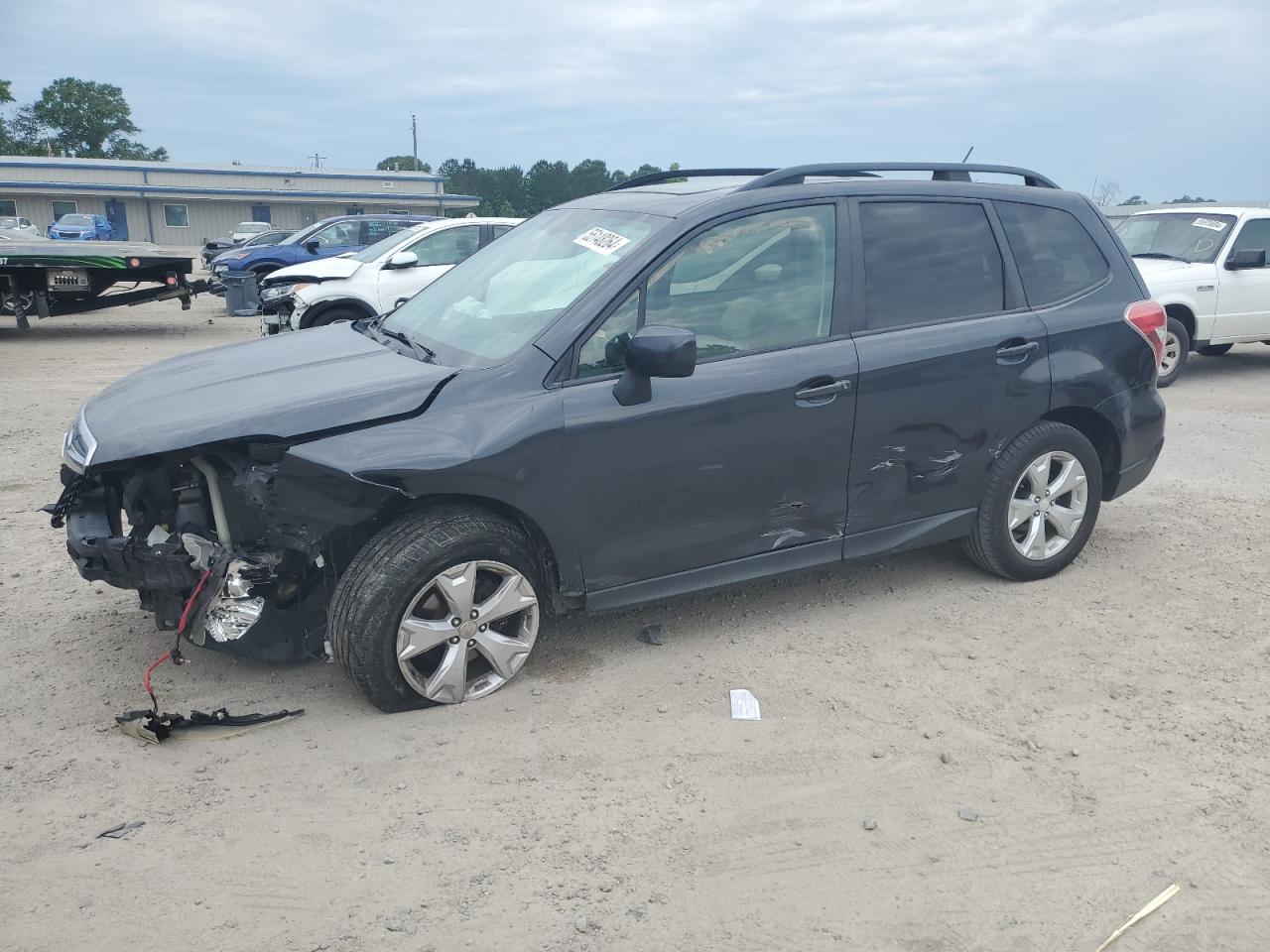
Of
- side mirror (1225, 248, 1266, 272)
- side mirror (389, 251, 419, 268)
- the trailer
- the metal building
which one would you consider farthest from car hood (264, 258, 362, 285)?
the metal building

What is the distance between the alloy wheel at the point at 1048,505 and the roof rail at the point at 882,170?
4.60ft

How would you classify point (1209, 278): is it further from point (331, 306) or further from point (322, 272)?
point (322, 272)

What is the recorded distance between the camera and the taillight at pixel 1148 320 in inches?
197

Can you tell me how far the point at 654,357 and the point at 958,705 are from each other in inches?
69.3

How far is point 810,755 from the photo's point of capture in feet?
11.7

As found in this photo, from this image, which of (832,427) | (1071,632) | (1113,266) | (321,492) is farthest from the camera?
(1113,266)

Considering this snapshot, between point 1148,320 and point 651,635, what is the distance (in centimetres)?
291

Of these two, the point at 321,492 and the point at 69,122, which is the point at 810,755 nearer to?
the point at 321,492

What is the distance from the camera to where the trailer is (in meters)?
13.9

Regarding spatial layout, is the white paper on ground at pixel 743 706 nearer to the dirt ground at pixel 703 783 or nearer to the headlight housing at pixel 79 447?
the dirt ground at pixel 703 783

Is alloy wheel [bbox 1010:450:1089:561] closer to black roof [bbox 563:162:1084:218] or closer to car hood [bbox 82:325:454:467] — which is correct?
black roof [bbox 563:162:1084:218]

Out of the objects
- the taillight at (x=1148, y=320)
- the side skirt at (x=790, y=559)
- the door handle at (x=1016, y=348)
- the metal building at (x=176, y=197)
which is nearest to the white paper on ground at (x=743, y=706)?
the side skirt at (x=790, y=559)

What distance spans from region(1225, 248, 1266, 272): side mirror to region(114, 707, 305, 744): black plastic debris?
10.3 metres

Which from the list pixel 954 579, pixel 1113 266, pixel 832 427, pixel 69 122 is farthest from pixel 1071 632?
pixel 69 122
